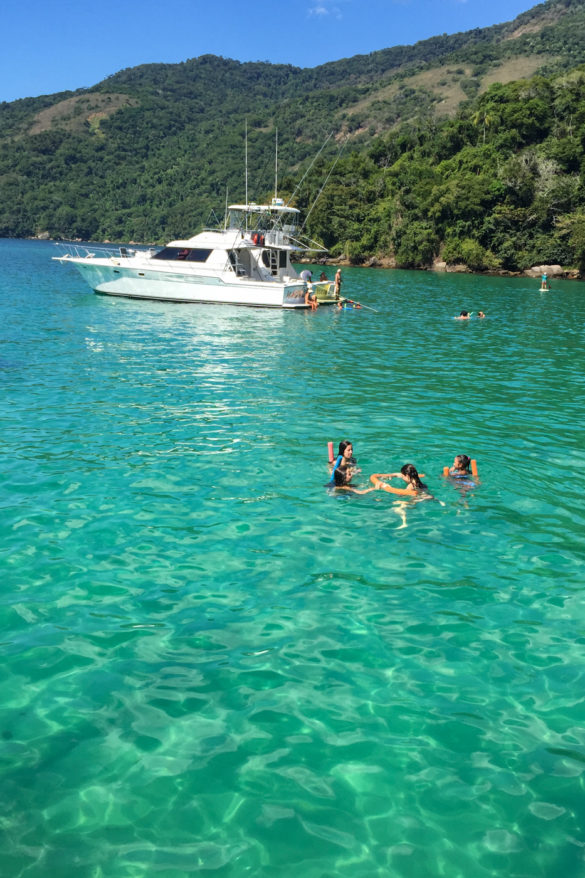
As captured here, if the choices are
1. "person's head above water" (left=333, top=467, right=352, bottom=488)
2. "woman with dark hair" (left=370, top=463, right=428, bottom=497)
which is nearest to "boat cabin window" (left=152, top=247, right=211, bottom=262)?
"person's head above water" (left=333, top=467, right=352, bottom=488)

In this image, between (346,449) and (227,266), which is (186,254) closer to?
(227,266)

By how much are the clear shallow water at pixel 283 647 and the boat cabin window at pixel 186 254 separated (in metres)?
21.2

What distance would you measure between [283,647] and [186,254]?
31327 millimetres

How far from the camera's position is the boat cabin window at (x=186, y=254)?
34719 mm

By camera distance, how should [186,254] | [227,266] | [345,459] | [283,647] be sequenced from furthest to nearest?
[186,254], [227,266], [345,459], [283,647]

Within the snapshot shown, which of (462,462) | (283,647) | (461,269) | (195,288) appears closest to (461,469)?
(462,462)

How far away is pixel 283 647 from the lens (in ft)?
21.7

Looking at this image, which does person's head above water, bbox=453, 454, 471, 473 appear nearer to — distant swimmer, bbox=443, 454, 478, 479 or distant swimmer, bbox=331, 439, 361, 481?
distant swimmer, bbox=443, 454, 478, 479

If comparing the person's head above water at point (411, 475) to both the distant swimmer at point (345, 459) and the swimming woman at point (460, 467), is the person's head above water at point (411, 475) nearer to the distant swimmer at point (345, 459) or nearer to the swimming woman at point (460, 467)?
the swimming woman at point (460, 467)

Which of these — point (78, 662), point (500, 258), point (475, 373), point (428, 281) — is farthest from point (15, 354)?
point (500, 258)

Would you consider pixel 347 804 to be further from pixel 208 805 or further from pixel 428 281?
pixel 428 281

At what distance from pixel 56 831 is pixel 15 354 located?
1930 centimetres

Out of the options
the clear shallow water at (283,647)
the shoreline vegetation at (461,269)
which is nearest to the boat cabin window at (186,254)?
the clear shallow water at (283,647)

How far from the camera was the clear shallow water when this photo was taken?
461 cm
